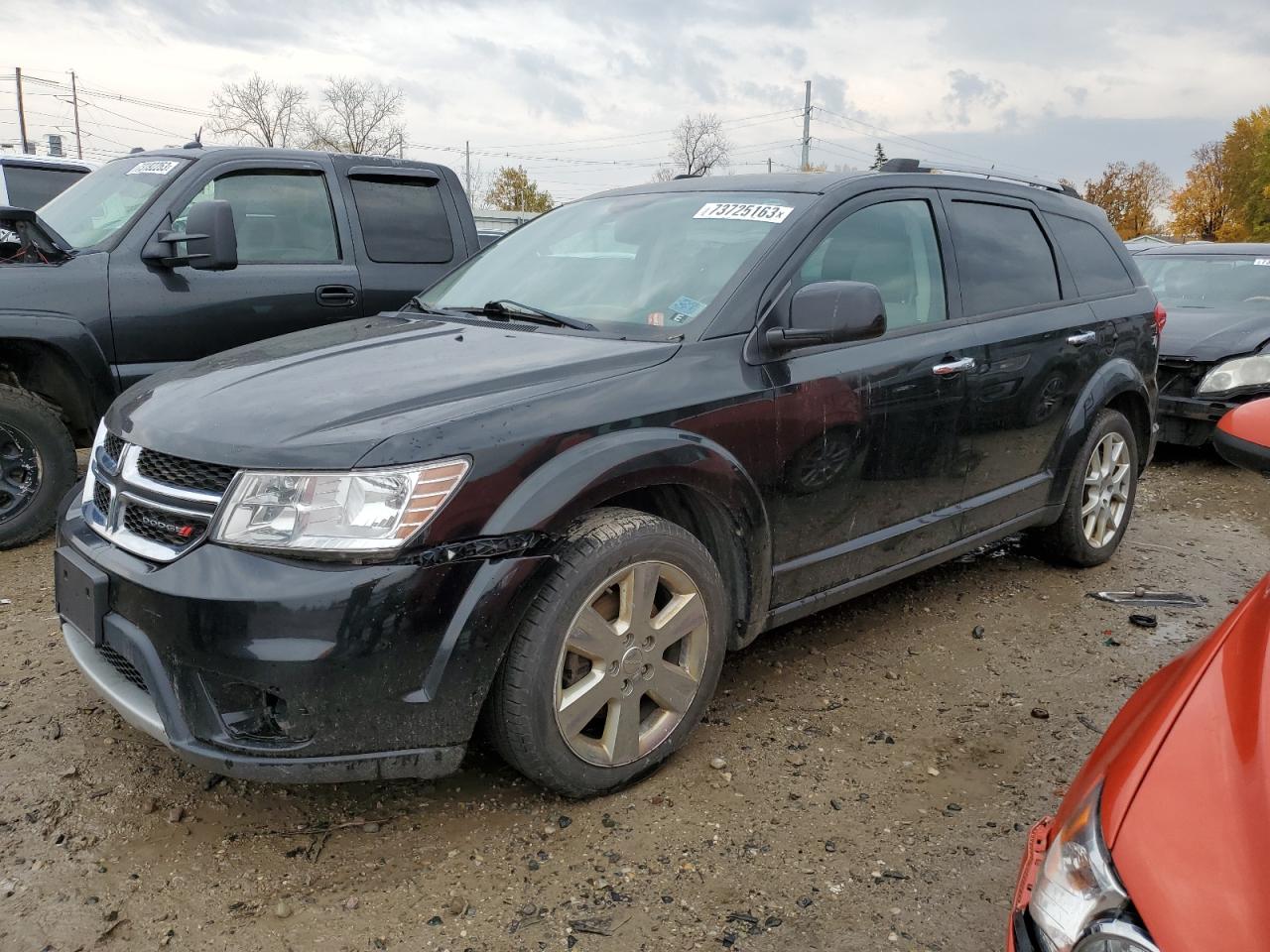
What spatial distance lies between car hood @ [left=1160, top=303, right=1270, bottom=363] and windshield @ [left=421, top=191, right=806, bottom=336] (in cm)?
524

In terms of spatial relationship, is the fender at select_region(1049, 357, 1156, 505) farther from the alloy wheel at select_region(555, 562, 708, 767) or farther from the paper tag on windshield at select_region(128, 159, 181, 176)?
the paper tag on windshield at select_region(128, 159, 181, 176)

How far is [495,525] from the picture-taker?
7.91ft

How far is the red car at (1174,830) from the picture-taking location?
1.21 metres

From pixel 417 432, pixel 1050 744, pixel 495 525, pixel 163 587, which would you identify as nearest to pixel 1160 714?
pixel 495 525

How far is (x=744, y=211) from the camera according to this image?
3.43 metres

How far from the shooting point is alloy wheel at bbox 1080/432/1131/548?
4.70 meters

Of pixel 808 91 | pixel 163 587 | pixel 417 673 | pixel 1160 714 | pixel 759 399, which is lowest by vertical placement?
pixel 417 673

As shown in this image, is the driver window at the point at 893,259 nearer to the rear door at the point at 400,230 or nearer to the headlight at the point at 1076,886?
the headlight at the point at 1076,886

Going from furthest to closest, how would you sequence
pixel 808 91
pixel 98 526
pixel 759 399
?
pixel 808 91 → pixel 759 399 → pixel 98 526

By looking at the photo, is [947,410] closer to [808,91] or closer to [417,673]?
[417,673]

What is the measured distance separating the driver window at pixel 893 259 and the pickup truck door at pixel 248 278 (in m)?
3.02

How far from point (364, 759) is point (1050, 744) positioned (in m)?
2.15

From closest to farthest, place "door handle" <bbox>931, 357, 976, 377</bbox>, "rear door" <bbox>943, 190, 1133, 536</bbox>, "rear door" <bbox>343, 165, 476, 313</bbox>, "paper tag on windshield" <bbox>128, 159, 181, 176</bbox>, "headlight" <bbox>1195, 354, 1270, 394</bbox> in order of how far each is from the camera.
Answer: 1. "door handle" <bbox>931, 357, 976, 377</bbox>
2. "rear door" <bbox>943, 190, 1133, 536</bbox>
3. "paper tag on windshield" <bbox>128, 159, 181, 176</bbox>
4. "rear door" <bbox>343, 165, 476, 313</bbox>
5. "headlight" <bbox>1195, 354, 1270, 394</bbox>

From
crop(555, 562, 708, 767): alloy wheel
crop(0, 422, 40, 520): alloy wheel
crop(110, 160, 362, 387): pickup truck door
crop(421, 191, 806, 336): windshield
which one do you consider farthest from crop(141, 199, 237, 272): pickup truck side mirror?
crop(555, 562, 708, 767): alloy wheel
